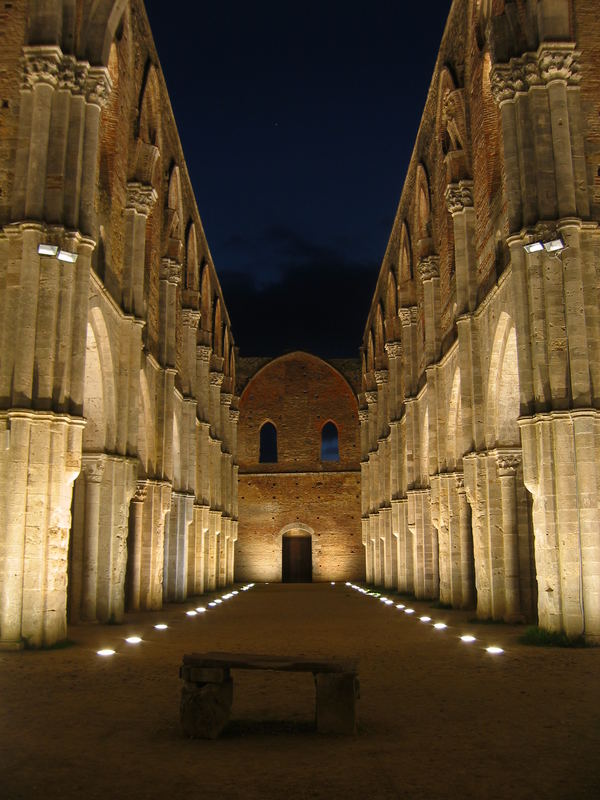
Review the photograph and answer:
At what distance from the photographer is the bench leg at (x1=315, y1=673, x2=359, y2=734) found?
6.84 m

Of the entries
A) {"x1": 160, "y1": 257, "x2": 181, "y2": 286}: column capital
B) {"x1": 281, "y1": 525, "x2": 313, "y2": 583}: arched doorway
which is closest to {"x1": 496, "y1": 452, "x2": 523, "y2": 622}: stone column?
{"x1": 160, "y1": 257, "x2": 181, "y2": 286}: column capital

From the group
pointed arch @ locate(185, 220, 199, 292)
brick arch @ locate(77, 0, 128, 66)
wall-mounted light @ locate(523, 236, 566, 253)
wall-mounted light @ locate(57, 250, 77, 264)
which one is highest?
pointed arch @ locate(185, 220, 199, 292)

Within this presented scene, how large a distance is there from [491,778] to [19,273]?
441 inches

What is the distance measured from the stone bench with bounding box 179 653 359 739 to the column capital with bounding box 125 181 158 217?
51.3 feet

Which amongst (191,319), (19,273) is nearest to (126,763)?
(19,273)

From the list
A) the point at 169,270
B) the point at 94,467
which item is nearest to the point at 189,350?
the point at 169,270

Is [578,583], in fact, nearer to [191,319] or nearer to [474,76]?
[474,76]

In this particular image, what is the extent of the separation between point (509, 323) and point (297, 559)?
107 ft

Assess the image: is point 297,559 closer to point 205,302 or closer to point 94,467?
point 205,302

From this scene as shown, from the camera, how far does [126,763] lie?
5.98 metres

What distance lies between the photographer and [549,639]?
42.1ft

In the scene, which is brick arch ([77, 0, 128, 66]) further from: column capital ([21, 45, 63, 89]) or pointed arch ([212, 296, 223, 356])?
pointed arch ([212, 296, 223, 356])

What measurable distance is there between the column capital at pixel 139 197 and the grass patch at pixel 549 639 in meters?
13.4

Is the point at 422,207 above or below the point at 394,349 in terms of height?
above
